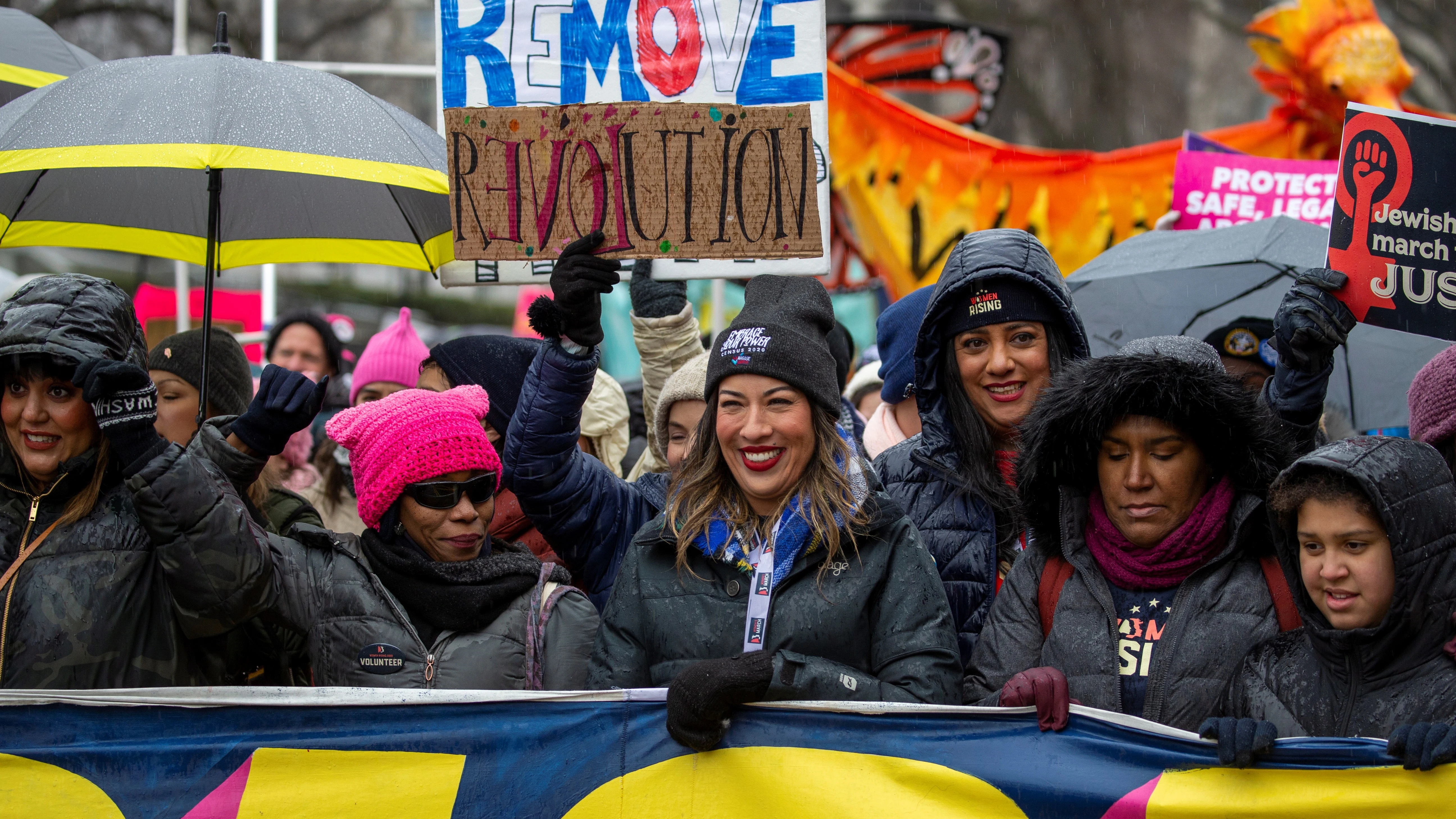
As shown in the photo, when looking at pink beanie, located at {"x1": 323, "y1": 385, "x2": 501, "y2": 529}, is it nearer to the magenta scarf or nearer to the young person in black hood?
the magenta scarf

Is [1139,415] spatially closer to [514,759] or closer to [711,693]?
[711,693]

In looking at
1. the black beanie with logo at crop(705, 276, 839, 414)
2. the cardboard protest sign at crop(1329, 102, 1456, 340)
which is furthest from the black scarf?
the cardboard protest sign at crop(1329, 102, 1456, 340)

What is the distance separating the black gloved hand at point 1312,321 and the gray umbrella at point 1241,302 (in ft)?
5.42

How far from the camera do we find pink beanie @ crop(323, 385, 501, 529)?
321 centimetres

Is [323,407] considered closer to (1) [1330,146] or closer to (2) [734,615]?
(2) [734,615]

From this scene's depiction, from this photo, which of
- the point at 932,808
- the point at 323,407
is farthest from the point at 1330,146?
the point at 932,808

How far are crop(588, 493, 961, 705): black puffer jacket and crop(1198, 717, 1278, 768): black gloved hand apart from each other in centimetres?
54

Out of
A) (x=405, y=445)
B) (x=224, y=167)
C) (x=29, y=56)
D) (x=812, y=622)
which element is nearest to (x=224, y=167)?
(x=224, y=167)

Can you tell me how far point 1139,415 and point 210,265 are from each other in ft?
8.63

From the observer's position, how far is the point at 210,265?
3938 mm

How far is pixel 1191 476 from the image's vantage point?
9.36 feet

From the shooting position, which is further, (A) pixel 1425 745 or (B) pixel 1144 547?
(B) pixel 1144 547

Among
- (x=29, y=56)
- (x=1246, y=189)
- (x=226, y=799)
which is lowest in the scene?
(x=226, y=799)

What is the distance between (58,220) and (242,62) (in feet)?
3.07
